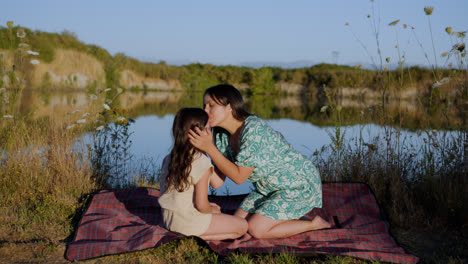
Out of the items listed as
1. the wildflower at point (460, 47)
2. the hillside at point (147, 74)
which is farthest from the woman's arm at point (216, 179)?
the hillside at point (147, 74)

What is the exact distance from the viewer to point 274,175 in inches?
117

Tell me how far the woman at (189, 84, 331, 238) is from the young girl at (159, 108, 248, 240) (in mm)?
140

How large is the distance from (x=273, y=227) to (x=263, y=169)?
43 centimetres

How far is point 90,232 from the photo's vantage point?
2.87m

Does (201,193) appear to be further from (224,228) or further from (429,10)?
(429,10)

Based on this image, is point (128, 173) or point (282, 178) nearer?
point (282, 178)

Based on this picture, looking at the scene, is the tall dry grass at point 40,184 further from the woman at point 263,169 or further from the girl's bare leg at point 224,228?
the woman at point 263,169

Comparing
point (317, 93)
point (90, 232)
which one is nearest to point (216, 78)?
point (317, 93)

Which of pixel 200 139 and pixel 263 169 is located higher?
pixel 200 139

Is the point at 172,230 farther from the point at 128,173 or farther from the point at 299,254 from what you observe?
the point at 128,173

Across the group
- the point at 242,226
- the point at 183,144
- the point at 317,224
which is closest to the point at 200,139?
the point at 183,144

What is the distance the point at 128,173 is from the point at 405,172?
3.18 m

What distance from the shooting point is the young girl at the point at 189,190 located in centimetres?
251

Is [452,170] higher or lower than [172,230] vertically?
higher
